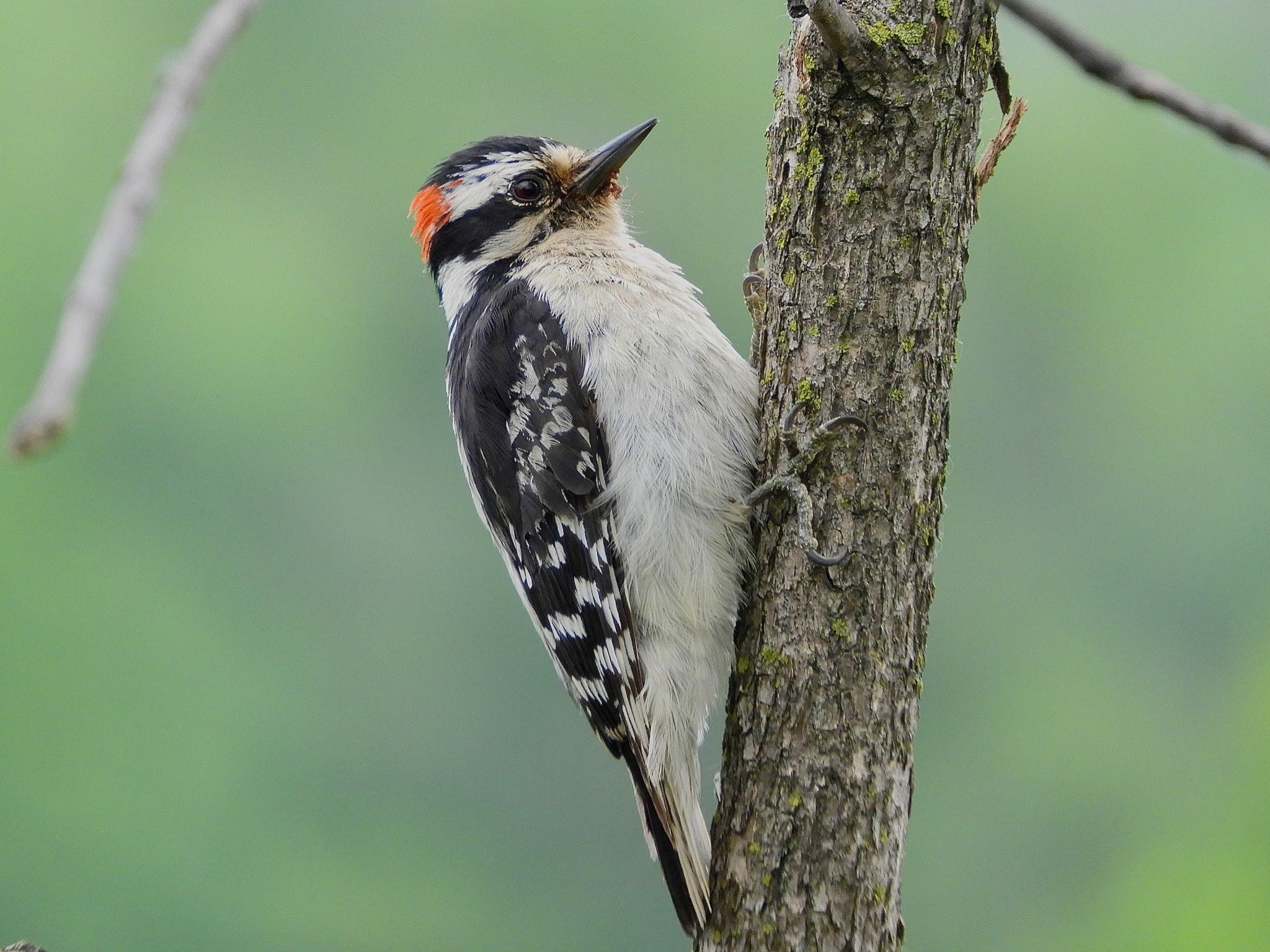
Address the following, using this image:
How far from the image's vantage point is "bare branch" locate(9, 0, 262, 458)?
0.50 m

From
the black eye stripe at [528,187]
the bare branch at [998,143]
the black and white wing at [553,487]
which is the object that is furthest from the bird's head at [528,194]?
the bare branch at [998,143]

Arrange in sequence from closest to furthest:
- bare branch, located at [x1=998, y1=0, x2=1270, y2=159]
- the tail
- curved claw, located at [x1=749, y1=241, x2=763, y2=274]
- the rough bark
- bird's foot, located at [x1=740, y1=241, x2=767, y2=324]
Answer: bare branch, located at [x1=998, y1=0, x2=1270, y2=159] → the rough bark → the tail → bird's foot, located at [x1=740, y1=241, x2=767, y2=324] → curved claw, located at [x1=749, y1=241, x2=763, y2=274]

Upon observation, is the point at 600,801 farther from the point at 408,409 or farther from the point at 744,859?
the point at 744,859

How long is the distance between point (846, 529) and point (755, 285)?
79cm

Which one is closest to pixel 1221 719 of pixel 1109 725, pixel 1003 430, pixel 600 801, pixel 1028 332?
pixel 1109 725

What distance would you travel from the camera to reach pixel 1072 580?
14.1m

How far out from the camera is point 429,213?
319 cm

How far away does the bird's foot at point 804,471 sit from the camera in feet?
7.26

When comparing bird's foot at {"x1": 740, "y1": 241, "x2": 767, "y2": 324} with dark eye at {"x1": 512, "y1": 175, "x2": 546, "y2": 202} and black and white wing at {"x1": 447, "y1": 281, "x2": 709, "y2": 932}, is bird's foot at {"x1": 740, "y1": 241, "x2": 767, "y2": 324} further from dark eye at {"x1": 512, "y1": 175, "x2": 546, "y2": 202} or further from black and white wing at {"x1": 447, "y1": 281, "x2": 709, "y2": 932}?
dark eye at {"x1": 512, "y1": 175, "x2": 546, "y2": 202}

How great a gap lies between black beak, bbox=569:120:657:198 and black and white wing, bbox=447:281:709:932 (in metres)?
0.39

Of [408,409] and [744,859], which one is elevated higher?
[408,409]

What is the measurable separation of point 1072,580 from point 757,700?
12767 millimetres

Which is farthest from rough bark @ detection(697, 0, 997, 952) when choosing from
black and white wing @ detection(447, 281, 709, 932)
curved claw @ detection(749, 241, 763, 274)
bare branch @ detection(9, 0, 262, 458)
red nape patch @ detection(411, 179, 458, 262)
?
bare branch @ detection(9, 0, 262, 458)

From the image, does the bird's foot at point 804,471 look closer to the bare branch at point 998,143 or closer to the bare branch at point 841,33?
the bare branch at point 998,143
